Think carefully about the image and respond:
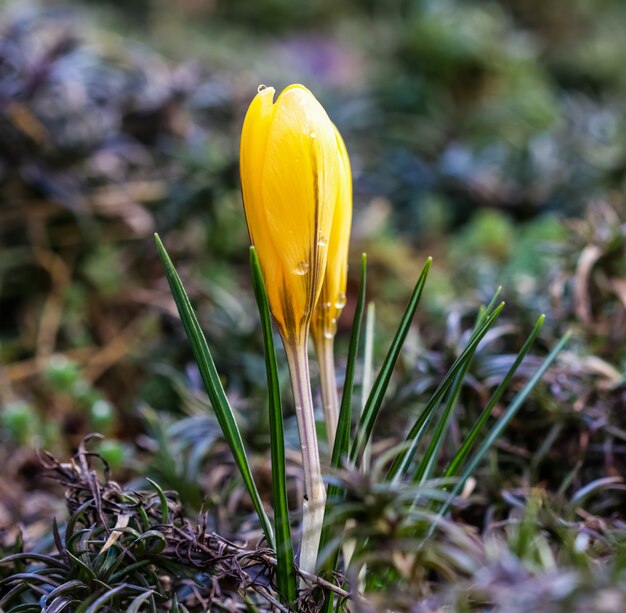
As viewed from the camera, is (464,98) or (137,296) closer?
(137,296)

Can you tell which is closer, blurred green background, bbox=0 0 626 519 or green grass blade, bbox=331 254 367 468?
green grass blade, bbox=331 254 367 468

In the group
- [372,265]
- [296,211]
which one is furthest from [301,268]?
[372,265]

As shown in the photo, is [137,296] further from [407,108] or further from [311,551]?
[407,108]

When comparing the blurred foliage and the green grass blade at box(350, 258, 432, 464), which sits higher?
the green grass blade at box(350, 258, 432, 464)

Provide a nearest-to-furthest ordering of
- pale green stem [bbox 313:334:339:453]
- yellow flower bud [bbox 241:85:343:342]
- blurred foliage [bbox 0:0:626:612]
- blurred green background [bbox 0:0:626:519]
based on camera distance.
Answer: yellow flower bud [bbox 241:85:343:342], pale green stem [bbox 313:334:339:453], blurred foliage [bbox 0:0:626:612], blurred green background [bbox 0:0:626:519]

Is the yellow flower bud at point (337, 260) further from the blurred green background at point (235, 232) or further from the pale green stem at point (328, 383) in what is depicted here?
the blurred green background at point (235, 232)

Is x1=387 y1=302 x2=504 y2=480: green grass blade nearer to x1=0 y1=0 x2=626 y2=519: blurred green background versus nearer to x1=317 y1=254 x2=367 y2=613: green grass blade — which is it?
x1=317 y1=254 x2=367 y2=613: green grass blade

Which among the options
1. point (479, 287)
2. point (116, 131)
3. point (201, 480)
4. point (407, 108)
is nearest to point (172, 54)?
point (407, 108)

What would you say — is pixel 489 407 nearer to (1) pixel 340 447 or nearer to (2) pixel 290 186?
(1) pixel 340 447

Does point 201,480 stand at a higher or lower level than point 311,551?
lower

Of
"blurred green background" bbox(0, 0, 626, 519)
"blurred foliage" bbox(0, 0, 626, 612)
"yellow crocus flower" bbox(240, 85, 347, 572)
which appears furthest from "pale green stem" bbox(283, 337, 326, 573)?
"blurred green background" bbox(0, 0, 626, 519)
